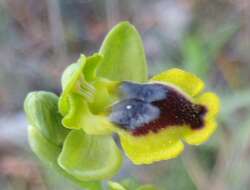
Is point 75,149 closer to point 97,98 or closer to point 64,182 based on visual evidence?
point 97,98

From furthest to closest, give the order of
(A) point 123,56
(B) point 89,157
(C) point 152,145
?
(A) point 123,56 < (B) point 89,157 < (C) point 152,145

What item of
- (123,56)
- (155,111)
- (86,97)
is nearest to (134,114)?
(155,111)

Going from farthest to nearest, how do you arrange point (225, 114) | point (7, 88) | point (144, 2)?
point (144, 2) → point (7, 88) → point (225, 114)

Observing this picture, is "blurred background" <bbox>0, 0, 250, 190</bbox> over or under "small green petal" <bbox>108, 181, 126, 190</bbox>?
under

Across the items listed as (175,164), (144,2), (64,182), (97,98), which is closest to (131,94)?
(97,98)

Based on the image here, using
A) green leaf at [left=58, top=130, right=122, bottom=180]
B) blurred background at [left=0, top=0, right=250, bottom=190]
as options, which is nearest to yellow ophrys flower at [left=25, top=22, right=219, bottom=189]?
green leaf at [left=58, top=130, right=122, bottom=180]

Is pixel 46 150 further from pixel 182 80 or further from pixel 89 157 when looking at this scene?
pixel 182 80

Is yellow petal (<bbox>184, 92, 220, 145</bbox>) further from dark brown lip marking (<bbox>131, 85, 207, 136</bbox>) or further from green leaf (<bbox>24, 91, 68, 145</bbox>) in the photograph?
green leaf (<bbox>24, 91, 68, 145</bbox>)
